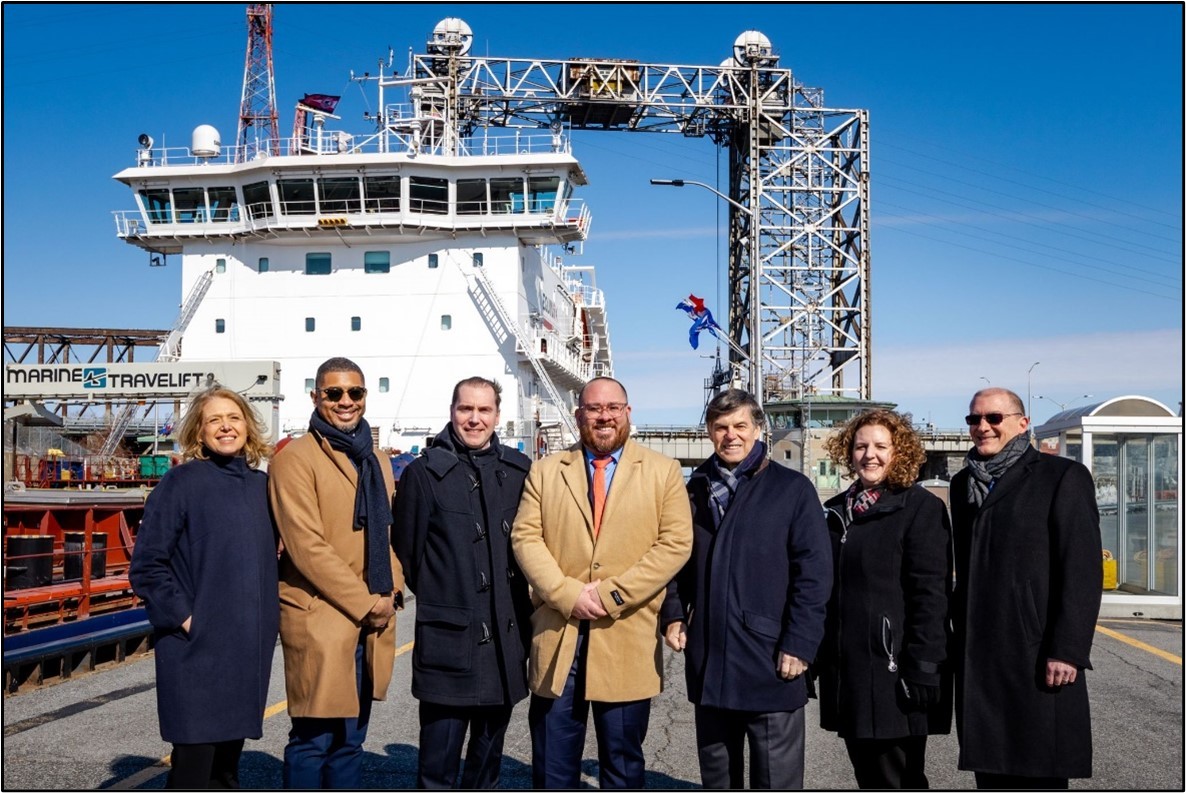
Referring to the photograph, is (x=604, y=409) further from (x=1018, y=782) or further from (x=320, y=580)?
(x=1018, y=782)

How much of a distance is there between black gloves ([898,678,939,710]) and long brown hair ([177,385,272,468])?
9.84 feet

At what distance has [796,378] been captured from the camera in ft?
214

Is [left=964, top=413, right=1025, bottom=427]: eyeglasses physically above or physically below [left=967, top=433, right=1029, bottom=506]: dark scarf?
above

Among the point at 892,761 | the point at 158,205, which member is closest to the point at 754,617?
the point at 892,761

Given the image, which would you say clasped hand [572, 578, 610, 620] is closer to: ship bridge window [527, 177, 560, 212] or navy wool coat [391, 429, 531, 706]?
navy wool coat [391, 429, 531, 706]

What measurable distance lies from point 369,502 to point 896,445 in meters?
2.38

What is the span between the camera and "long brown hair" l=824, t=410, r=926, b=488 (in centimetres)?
517

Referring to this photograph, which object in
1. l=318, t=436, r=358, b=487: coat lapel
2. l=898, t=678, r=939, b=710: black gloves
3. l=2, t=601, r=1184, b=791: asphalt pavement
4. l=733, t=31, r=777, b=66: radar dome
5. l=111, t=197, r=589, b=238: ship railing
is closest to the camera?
l=898, t=678, r=939, b=710: black gloves

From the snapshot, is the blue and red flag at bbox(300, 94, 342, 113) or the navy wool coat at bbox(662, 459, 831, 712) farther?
the blue and red flag at bbox(300, 94, 342, 113)

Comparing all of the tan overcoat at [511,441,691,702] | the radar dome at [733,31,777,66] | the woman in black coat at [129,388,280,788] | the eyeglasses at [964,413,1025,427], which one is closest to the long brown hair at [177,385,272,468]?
the woman in black coat at [129,388,280,788]

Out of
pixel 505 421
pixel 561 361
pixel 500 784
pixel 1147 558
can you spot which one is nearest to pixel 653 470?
pixel 500 784

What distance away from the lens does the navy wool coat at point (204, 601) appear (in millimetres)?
4797

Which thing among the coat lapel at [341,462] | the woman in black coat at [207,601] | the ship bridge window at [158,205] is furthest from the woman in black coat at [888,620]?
the ship bridge window at [158,205]

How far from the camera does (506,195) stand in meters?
31.7
